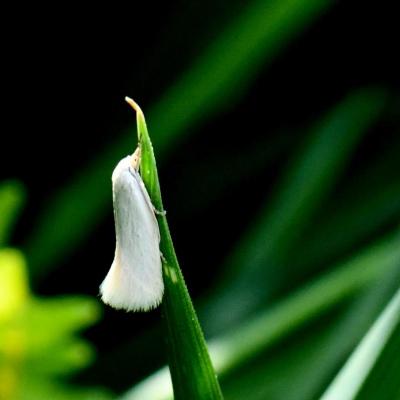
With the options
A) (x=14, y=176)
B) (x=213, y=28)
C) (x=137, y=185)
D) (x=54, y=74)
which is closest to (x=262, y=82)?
(x=213, y=28)

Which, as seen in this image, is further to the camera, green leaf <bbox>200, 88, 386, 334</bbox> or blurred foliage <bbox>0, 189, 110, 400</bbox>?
green leaf <bbox>200, 88, 386, 334</bbox>

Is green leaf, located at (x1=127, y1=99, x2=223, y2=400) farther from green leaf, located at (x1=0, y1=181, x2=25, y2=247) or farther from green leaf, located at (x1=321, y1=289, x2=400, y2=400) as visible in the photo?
green leaf, located at (x1=0, y1=181, x2=25, y2=247)

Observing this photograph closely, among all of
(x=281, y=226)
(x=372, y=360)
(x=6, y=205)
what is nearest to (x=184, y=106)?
(x=281, y=226)

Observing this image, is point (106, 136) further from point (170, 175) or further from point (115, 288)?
point (115, 288)

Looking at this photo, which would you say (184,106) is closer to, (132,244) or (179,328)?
(132,244)

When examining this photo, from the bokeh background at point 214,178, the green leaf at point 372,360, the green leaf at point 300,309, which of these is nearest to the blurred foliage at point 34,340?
the bokeh background at point 214,178

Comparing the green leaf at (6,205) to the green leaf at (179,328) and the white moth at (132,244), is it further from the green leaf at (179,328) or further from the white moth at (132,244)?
A: the green leaf at (179,328)

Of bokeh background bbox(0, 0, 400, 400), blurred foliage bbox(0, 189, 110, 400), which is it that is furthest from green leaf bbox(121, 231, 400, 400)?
blurred foliage bbox(0, 189, 110, 400)
